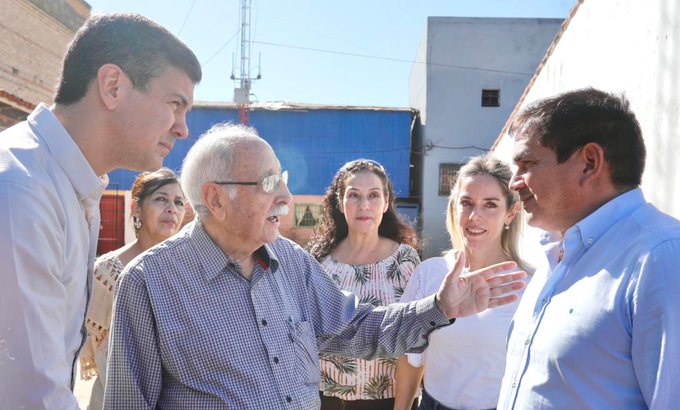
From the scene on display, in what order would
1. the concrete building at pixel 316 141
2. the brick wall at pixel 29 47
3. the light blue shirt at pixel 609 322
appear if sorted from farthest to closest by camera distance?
the concrete building at pixel 316 141, the brick wall at pixel 29 47, the light blue shirt at pixel 609 322

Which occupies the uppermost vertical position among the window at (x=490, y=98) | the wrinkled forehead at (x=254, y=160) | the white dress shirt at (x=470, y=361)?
the window at (x=490, y=98)

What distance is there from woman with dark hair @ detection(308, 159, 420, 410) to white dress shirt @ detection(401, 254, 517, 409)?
43cm

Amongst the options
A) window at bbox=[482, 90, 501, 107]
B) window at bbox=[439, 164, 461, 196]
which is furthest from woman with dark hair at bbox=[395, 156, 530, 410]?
window at bbox=[482, 90, 501, 107]

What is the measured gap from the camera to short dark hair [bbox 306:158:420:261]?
11.2ft

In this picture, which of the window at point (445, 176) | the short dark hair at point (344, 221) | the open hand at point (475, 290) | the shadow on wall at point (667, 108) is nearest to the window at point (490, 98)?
the window at point (445, 176)

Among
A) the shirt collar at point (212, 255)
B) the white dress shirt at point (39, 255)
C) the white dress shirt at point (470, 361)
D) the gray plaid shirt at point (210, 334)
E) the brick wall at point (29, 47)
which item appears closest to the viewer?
the white dress shirt at point (39, 255)

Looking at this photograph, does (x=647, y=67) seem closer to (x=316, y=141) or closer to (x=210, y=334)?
(x=210, y=334)

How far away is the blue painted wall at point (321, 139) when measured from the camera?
60.8 ft

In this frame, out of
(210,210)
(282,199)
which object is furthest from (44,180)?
(282,199)

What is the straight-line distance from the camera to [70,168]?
1.34 meters

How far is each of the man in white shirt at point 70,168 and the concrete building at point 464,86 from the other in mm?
16378

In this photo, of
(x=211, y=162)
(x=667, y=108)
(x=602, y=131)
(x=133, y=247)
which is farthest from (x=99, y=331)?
(x=667, y=108)

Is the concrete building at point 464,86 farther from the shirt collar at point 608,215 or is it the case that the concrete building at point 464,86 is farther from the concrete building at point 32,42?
the shirt collar at point 608,215

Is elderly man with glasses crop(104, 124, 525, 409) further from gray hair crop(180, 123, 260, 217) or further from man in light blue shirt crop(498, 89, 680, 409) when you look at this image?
man in light blue shirt crop(498, 89, 680, 409)
